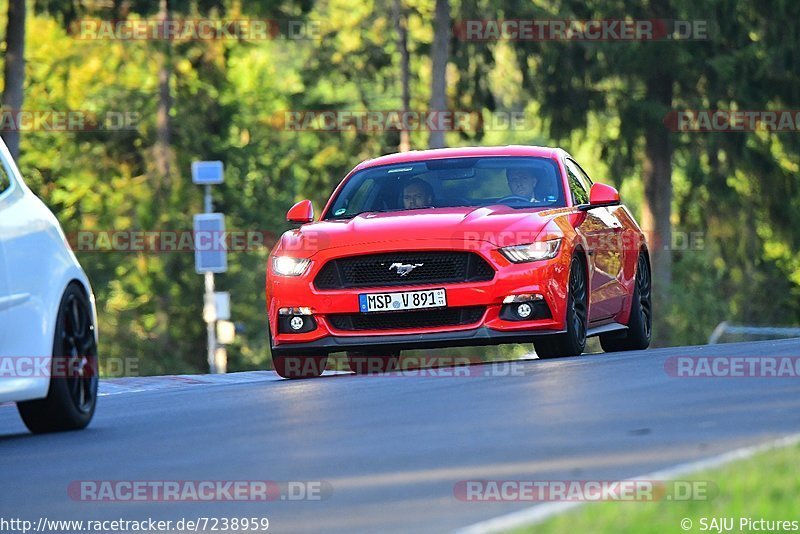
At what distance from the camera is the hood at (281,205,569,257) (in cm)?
1517

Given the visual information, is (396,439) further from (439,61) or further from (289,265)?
(439,61)

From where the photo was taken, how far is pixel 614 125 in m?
45.1

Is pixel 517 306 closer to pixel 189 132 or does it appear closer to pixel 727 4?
pixel 727 4

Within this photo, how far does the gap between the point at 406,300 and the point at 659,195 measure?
96.8 ft

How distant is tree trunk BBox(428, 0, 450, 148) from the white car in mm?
31325

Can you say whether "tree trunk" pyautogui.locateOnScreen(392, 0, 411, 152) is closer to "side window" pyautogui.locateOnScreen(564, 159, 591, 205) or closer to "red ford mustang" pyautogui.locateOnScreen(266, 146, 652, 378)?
"side window" pyautogui.locateOnScreen(564, 159, 591, 205)

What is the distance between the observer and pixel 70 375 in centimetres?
1118

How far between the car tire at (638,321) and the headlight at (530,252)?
2.41 meters

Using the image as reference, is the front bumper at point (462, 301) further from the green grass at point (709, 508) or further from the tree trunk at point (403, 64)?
Result: the tree trunk at point (403, 64)

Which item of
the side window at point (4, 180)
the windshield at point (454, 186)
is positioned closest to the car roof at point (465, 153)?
the windshield at point (454, 186)

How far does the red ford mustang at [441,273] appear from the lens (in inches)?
594

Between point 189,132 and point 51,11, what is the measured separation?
1765 cm

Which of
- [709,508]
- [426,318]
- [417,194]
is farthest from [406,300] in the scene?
[709,508]

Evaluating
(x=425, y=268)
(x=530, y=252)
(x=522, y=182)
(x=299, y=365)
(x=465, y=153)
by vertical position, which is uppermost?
(x=465, y=153)
